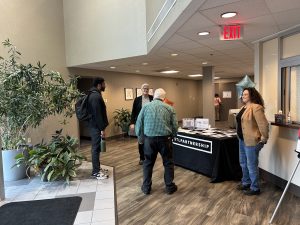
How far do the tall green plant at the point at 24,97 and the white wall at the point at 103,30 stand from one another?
181 cm

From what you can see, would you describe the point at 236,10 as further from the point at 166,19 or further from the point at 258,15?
the point at 166,19

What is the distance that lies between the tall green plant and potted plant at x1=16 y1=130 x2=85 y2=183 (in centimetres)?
43

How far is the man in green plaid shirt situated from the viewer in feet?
10.8

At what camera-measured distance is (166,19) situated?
3477 mm

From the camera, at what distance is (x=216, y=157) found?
3768 mm

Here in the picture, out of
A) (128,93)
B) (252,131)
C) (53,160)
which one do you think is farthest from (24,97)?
(128,93)

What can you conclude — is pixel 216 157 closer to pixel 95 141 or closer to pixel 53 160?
pixel 95 141

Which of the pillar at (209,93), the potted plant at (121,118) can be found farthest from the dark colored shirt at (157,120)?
the potted plant at (121,118)

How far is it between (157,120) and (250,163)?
1376 millimetres

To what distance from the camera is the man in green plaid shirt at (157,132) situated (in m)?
3.28

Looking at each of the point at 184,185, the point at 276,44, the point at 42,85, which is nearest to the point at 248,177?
the point at 184,185

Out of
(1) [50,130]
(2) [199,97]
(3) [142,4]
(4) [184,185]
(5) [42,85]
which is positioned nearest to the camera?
(4) [184,185]

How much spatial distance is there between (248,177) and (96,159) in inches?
93.9

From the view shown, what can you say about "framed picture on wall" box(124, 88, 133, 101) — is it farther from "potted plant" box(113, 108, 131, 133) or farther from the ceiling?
the ceiling
